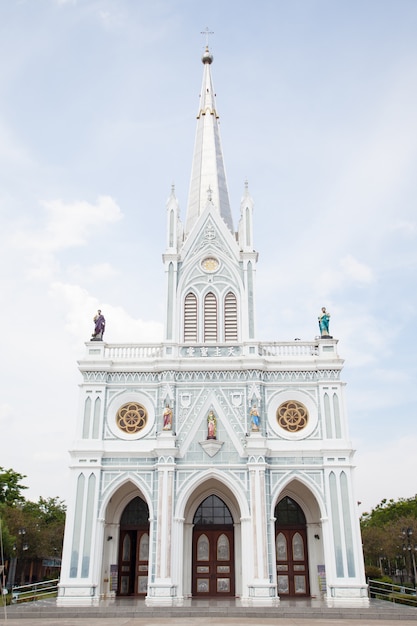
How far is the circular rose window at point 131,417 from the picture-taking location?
24328mm

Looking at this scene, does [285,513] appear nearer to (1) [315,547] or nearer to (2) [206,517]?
(1) [315,547]

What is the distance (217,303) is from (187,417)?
5.80 metres

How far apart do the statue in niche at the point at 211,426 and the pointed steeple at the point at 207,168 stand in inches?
414

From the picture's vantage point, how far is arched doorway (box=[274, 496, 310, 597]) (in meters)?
23.8

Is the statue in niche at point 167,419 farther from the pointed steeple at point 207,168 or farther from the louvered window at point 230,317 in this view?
the pointed steeple at point 207,168

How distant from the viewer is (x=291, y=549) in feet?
80.0

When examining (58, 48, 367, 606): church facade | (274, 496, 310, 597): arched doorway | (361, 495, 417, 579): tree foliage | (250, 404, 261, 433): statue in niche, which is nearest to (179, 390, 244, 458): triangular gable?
(58, 48, 367, 606): church facade

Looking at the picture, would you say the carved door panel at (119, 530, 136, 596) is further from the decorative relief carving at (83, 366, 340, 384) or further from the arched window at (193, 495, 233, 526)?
the decorative relief carving at (83, 366, 340, 384)

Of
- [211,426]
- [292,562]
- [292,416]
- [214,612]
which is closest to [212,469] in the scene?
[211,426]

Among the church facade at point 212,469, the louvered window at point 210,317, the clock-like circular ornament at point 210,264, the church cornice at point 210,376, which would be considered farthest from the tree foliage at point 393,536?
the clock-like circular ornament at point 210,264

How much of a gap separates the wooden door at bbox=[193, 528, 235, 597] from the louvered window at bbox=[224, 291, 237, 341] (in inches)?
335

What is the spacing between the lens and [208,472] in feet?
75.5

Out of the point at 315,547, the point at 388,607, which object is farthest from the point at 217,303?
the point at 388,607

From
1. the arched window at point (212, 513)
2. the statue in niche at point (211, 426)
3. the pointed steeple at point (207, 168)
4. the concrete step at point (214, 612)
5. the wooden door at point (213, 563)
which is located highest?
the pointed steeple at point (207, 168)
